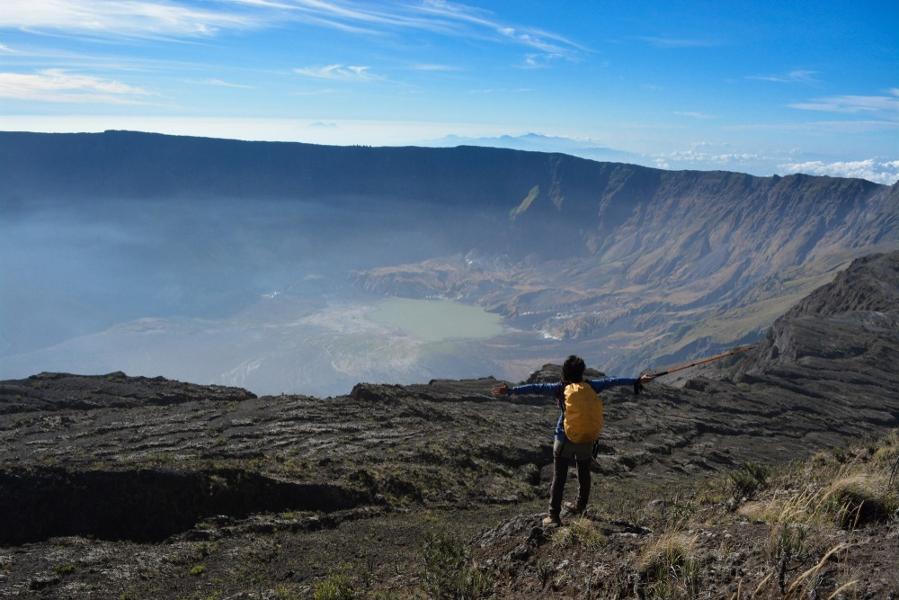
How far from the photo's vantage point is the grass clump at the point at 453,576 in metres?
10.7

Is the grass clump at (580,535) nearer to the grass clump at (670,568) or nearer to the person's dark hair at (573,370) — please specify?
the grass clump at (670,568)

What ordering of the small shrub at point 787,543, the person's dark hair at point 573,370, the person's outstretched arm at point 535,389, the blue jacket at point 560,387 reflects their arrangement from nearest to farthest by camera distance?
1. the small shrub at point 787,543
2. the person's dark hair at point 573,370
3. the blue jacket at point 560,387
4. the person's outstretched arm at point 535,389

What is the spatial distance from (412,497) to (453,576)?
598 inches

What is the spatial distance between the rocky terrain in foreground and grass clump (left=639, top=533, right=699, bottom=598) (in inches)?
1.7

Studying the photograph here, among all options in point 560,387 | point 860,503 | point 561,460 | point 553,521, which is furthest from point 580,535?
point 860,503

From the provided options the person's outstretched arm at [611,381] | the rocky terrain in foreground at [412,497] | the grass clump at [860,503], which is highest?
the person's outstretched arm at [611,381]

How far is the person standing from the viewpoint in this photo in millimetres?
11805

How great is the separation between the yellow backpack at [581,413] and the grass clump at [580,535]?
145 cm

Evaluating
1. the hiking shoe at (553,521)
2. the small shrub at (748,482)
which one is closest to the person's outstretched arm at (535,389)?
the hiking shoe at (553,521)

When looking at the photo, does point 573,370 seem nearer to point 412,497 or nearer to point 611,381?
point 611,381

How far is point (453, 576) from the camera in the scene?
36.5ft

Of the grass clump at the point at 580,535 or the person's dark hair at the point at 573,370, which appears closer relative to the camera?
the grass clump at the point at 580,535

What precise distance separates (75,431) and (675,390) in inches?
1864

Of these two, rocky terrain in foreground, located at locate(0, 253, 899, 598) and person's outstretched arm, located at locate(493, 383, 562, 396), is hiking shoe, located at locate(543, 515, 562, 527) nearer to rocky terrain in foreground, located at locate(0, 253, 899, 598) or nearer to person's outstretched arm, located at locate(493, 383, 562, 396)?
rocky terrain in foreground, located at locate(0, 253, 899, 598)
